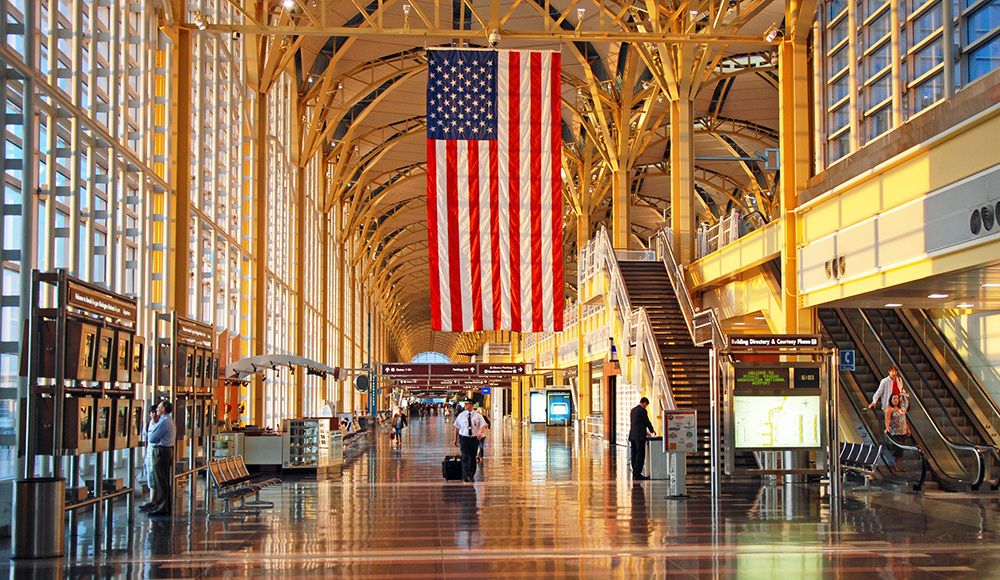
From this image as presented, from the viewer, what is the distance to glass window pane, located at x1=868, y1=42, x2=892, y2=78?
16.6m

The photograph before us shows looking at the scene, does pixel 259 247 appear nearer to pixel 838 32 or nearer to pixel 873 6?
pixel 838 32

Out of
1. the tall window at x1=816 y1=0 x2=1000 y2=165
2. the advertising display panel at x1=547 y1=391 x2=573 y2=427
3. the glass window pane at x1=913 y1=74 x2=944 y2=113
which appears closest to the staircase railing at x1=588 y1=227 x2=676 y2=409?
the tall window at x1=816 y1=0 x2=1000 y2=165

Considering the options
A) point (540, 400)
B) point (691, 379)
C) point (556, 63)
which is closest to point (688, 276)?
point (691, 379)

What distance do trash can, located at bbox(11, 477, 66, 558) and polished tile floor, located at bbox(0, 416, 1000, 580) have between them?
311 millimetres

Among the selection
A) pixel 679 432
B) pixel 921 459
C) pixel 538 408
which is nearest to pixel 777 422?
pixel 679 432

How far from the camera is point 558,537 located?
449 inches

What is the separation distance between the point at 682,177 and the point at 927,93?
15337mm

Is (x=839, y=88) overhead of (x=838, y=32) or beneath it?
beneath

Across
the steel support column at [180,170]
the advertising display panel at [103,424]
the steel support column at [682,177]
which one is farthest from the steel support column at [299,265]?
the advertising display panel at [103,424]

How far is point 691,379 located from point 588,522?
11.4 m

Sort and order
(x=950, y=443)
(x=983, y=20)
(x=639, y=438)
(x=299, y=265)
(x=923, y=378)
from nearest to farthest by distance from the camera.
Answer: (x=983, y=20) < (x=950, y=443) < (x=639, y=438) < (x=923, y=378) < (x=299, y=265)

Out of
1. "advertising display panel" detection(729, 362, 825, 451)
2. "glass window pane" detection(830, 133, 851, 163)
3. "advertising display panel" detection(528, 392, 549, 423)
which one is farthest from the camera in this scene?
"advertising display panel" detection(528, 392, 549, 423)

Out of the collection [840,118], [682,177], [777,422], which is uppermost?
[682,177]

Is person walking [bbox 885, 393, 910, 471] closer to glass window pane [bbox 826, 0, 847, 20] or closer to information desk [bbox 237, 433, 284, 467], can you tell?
glass window pane [bbox 826, 0, 847, 20]
